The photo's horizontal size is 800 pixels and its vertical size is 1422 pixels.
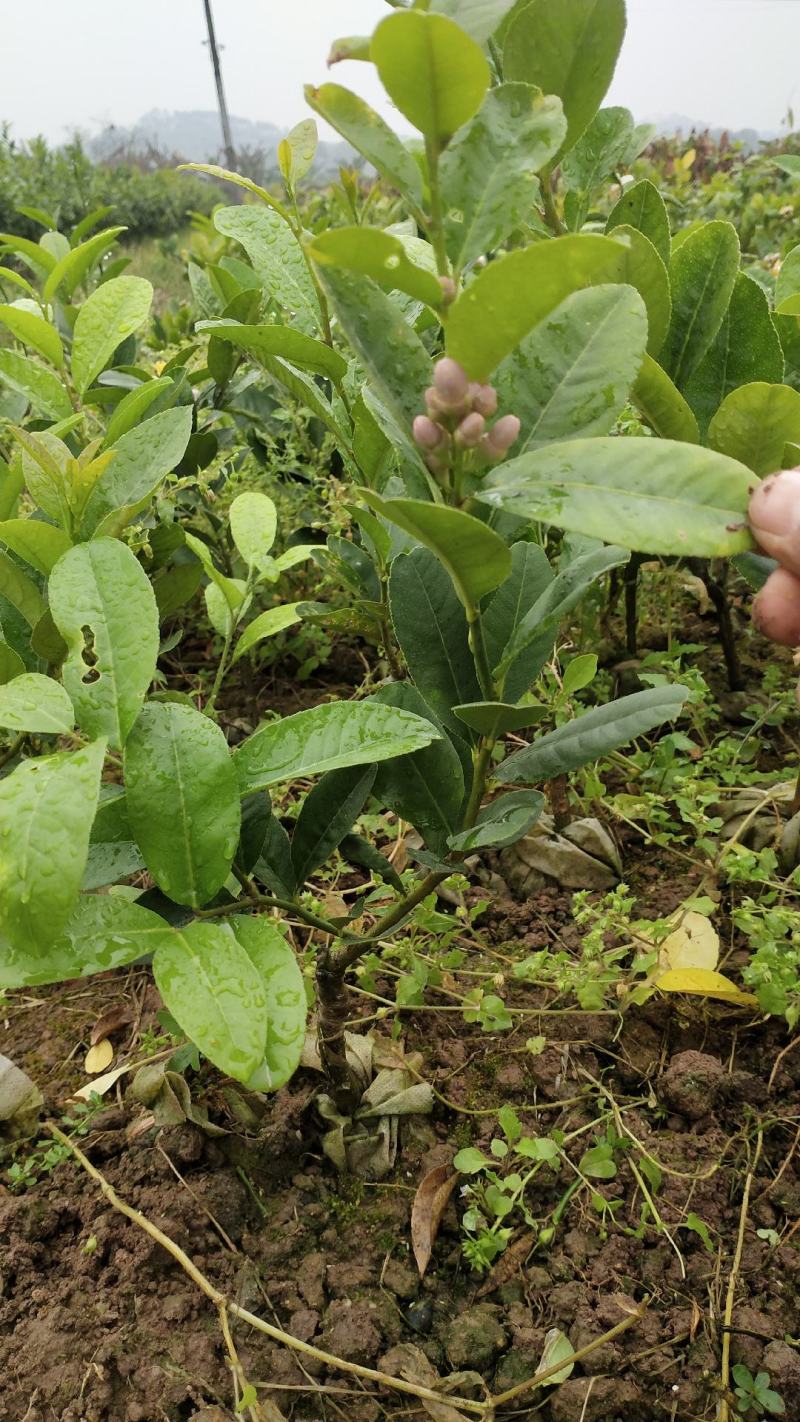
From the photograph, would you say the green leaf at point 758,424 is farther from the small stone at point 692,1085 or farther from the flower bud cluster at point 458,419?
the small stone at point 692,1085

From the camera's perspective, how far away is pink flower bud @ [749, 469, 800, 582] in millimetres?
522

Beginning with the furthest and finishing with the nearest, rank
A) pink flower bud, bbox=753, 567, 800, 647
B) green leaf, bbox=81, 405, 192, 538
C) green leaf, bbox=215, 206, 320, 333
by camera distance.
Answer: green leaf, bbox=215, 206, 320, 333, green leaf, bbox=81, 405, 192, 538, pink flower bud, bbox=753, 567, 800, 647

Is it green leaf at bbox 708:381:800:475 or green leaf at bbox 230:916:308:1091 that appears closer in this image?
green leaf at bbox 230:916:308:1091

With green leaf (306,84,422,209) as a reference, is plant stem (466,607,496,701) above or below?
below

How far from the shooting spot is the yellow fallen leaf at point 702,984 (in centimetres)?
113

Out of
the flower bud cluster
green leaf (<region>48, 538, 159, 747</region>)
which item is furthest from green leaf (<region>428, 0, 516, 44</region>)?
green leaf (<region>48, 538, 159, 747</region>)

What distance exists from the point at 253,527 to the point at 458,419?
693mm

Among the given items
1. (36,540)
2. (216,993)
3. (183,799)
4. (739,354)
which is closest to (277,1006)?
(216,993)

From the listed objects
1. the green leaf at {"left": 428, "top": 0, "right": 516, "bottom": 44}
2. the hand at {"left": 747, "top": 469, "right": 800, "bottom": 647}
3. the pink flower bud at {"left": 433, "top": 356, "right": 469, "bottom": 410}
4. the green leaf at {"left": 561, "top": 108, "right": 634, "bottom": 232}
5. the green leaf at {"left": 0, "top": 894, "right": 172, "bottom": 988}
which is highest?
the green leaf at {"left": 428, "top": 0, "right": 516, "bottom": 44}

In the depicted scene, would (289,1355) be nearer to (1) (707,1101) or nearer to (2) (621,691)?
(1) (707,1101)

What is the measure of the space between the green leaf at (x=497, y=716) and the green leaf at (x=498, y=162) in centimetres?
31

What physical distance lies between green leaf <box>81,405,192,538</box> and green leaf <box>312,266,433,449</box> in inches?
13.3

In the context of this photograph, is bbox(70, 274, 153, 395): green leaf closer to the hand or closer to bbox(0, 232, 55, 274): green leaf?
bbox(0, 232, 55, 274): green leaf

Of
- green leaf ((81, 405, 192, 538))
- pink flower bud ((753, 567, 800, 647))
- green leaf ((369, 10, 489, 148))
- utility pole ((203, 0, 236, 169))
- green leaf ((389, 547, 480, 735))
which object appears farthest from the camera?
utility pole ((203, 0, 236, 169))
